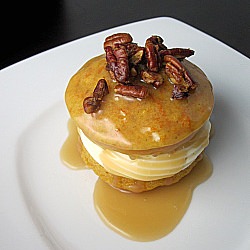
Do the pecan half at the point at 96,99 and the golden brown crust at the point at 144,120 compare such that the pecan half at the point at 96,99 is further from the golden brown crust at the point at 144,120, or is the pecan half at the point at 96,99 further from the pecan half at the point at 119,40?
the pecan half at the point at 119,40

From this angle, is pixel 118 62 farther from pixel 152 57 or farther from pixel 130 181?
pixel 130 181

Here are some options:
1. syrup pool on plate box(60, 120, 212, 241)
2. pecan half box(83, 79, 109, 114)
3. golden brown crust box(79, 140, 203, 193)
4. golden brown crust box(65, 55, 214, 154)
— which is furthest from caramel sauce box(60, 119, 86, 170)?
pecan half box(83, 79, 109, 114)

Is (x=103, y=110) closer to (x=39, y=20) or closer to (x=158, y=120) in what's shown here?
(x=158, y=120)

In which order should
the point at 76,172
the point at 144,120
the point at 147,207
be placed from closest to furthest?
the point at 144,120 < the point at 147,207 < the point at 76,172

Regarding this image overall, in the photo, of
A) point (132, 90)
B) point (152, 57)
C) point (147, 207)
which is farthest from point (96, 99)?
point (147, 207)

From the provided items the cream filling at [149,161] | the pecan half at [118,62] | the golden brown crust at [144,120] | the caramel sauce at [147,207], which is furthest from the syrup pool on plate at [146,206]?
the pecan half at [118,62]

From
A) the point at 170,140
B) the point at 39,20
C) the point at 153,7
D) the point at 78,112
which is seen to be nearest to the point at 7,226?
the point at 78,112

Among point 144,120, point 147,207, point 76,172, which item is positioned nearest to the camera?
point 144,120
